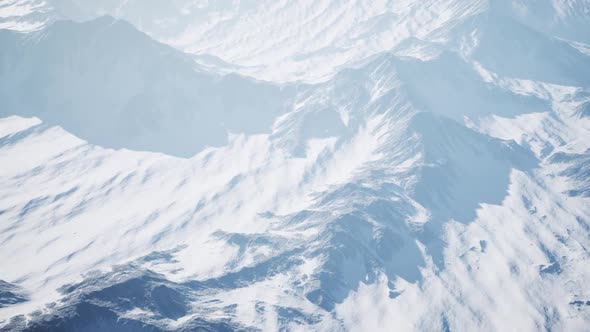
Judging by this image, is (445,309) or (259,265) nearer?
(445,309)

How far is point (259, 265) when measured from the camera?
200m

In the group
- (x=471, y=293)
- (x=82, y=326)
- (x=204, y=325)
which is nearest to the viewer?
(x=82, y=326)

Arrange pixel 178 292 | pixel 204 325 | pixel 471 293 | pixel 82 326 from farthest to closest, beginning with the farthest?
pixel 471 293 → pixel 178 292 → pixel 204 325 → pixel 82 326

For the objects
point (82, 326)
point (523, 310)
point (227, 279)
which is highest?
point (82, 326)

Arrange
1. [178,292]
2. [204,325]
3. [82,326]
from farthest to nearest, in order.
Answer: [178,292]
[204,325]
[82,326]

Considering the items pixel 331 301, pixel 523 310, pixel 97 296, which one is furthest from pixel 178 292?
pixel 523 310

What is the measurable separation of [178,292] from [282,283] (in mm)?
34181

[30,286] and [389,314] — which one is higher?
[30,286]

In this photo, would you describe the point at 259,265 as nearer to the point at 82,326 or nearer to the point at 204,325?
the point at 204,325

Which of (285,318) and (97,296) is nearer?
(97,296)

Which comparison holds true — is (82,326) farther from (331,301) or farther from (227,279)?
(331,301)

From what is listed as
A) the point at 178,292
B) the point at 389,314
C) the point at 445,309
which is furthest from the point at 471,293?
the point at 178,292

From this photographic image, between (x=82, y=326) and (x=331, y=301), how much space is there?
241 ft

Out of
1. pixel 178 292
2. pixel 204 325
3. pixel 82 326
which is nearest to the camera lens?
pixel 82 326
